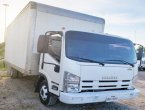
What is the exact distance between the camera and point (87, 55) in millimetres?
6988

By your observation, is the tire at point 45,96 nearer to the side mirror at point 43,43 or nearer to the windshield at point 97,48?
the side mirror at point 43,43

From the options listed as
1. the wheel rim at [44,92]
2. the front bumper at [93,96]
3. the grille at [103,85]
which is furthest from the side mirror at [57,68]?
the wheel rim at [44,92]

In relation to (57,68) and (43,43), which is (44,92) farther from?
(43,43)

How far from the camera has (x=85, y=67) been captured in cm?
674

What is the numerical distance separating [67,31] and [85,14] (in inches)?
99.9

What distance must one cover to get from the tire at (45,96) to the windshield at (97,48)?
5.07 feet

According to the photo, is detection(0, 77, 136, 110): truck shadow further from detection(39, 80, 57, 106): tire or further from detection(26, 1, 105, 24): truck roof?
detection(26, 1, 105, 24): truck roof

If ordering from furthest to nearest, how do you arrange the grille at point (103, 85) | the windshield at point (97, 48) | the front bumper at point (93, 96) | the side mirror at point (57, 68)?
1. the side mirror at point (57, 68)
2. the windshield at point (97, 48)
3. the grille at point (103, 85)
4. the front bumper at point (93, 96)

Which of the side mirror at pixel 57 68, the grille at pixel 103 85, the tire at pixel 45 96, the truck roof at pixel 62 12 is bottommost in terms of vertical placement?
the tire at pixel 45 96

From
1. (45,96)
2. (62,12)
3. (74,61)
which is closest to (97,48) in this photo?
(74,61)

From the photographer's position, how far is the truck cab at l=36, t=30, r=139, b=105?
6.66 meters

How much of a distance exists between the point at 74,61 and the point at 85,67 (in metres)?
0.31

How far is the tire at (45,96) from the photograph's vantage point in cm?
773

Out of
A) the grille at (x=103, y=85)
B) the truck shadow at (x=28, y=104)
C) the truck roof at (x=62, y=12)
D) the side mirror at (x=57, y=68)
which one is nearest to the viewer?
the grille at (x=103, y=85)
